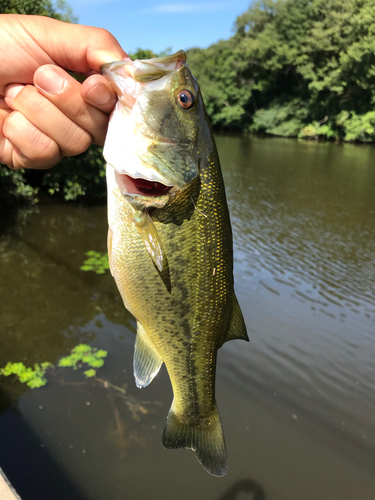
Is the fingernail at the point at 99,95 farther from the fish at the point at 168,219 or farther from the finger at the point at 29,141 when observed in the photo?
the finger at the point at 29,141

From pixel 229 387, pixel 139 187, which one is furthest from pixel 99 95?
pixel 229 387

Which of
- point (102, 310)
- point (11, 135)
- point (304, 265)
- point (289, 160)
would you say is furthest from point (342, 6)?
point (11, 135)

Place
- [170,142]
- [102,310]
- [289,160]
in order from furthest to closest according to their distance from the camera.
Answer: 1. [289,160]
2. [102,310]
3. [170,142]

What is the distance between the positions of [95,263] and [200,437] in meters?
6.51

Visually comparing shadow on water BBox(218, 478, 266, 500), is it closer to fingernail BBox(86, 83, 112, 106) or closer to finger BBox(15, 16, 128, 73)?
fingernail BBox(86, 83, 112, 106)

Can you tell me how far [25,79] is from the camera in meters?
1.87

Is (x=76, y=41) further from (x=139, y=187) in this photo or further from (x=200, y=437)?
(x=200, y=437)

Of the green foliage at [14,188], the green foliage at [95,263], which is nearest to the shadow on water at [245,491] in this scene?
the green foliage at [95,263]

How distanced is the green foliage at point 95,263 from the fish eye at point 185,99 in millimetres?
6349

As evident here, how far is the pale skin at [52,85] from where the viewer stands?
171 centimetres

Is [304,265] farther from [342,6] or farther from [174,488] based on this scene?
[342,6]

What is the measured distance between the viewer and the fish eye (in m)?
1.67

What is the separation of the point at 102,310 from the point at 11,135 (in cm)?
491

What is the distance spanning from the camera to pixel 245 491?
3758mm
